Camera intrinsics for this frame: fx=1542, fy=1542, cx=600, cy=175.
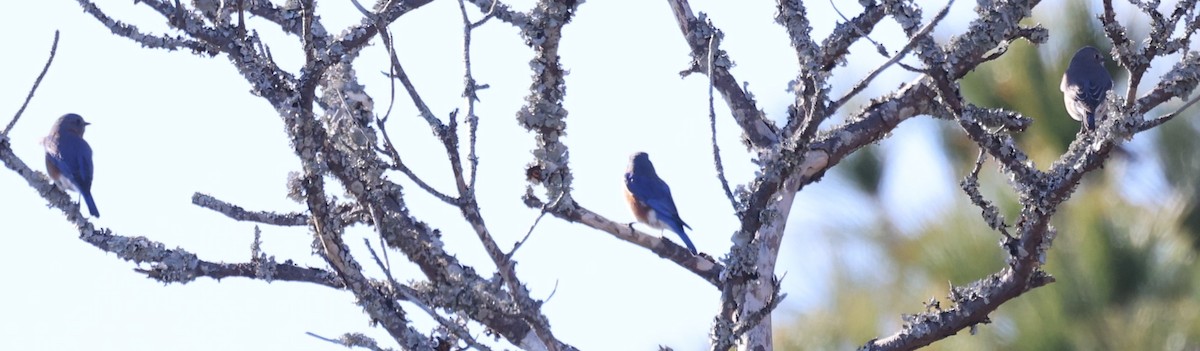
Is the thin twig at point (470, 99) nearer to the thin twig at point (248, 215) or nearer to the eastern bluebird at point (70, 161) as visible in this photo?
the thin twig at point (248, 215)

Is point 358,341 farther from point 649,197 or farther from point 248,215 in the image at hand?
point 649,197

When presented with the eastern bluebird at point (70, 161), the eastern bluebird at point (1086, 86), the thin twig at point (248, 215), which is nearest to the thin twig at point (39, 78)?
the thin twig at point (248, 215)

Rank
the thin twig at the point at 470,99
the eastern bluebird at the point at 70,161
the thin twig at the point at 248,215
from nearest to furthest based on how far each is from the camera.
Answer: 1. the thin twig at the point at 470,99
2. the thin twig at the point at 248,215
3. the eastern bluebird at the point at 70,161

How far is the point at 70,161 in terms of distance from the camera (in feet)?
19.5

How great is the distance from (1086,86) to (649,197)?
76.0 inches

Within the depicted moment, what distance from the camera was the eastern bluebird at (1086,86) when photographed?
5613 mm

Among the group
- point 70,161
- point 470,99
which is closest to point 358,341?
point 470,99

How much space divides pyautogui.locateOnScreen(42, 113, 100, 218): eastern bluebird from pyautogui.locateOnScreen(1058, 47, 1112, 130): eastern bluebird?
3.65 m

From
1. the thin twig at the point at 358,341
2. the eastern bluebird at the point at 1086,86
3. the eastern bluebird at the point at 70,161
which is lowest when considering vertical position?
the thin twig at the point at 358,341

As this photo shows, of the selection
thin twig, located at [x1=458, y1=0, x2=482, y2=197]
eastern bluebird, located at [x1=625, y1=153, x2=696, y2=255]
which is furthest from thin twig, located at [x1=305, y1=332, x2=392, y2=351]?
eastern bluebird, located at [x1=625, y1=153, x2=696, y2=255]

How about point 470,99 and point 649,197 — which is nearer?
point 470,99

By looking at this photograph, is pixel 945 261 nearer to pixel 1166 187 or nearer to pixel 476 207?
pixel 1166 187

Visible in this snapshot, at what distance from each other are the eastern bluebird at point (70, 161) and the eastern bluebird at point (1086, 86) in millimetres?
3649

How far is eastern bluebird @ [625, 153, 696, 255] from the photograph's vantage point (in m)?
6.23
